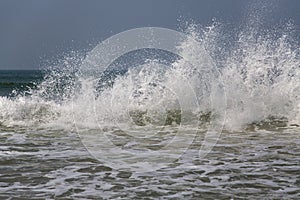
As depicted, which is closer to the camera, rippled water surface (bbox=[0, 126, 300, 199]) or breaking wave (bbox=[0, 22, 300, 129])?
rippled water surface (bbox=[0, 126, 300, 199])

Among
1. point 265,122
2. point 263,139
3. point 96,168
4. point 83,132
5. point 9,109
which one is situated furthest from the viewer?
point 9,109

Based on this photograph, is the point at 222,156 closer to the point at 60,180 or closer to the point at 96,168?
the point at 96,168

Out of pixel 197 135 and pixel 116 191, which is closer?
pixel 116 191

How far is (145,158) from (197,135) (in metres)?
2.32

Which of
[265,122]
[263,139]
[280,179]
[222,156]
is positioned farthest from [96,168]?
[265,122]

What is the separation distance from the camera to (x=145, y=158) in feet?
18.7

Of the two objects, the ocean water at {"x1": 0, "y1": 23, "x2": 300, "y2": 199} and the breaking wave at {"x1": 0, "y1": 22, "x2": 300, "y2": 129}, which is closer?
the ocean water at {"x1": 0, "y1": 23, "x2": 300, "y2": 199}

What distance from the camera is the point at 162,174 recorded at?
4801mm

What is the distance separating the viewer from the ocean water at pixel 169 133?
437 cm

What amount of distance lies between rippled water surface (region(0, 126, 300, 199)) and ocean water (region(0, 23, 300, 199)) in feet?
0.04

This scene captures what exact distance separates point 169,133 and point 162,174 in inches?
136

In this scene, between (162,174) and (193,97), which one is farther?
(193,97)

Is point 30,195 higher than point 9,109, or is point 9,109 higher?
point 9,109

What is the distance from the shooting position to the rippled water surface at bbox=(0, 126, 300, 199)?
4086mm
